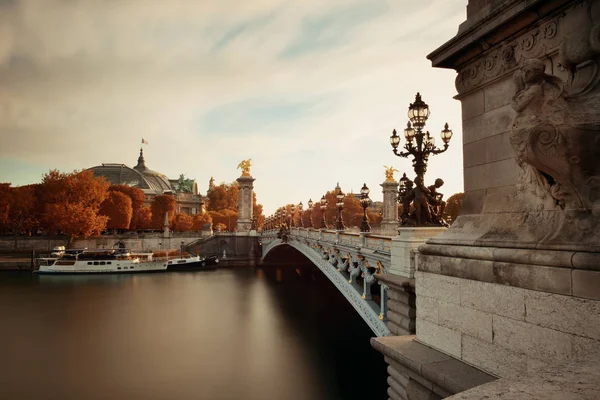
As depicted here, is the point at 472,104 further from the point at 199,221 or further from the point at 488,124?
the point at 199,221

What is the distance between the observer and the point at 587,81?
3.58 meters

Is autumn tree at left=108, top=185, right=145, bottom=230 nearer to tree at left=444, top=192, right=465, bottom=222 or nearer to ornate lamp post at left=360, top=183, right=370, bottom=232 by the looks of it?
tree at left=444, top=192, right=465, bottom=222

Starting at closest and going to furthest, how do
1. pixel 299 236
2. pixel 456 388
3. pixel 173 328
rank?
pixel 456 388, pixel 173 328, pixel 299 236

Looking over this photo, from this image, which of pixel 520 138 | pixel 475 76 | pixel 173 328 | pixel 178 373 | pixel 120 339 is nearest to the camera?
pixel 520 138

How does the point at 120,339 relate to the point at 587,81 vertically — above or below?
below

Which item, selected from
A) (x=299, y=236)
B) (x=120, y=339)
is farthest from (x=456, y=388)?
(x=299, y=236)

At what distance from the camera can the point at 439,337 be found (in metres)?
4.88

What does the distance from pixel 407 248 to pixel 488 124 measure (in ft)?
12.6

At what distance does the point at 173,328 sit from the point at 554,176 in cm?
2414

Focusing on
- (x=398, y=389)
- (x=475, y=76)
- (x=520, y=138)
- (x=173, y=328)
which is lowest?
(x=173, y=328)

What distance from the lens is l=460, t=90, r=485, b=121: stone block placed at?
16.5 ft

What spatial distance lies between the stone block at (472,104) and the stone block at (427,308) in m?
2.39

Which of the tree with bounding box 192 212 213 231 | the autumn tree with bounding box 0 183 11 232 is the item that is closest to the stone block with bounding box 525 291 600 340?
the autumn tree with bounding box 0 183 11 232

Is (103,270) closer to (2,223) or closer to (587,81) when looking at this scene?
(2,223)
